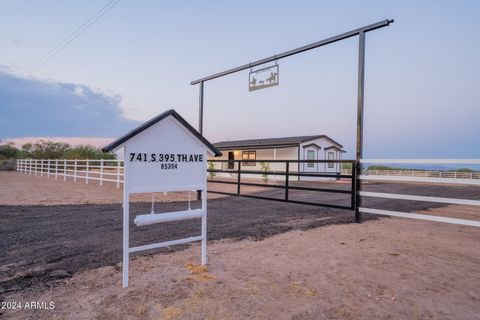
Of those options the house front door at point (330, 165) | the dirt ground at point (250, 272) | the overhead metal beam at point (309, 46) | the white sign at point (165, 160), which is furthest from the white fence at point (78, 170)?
the house front door at point (330, 165)

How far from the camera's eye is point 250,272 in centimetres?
316

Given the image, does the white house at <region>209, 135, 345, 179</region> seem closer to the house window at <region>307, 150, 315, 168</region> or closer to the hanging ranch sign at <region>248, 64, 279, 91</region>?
the house window at <region>307, 150, 315, 168</region>

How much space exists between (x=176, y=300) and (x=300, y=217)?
4754 millimetres

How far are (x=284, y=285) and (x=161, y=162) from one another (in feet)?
6.01

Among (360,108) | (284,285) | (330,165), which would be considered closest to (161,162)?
(284,285)

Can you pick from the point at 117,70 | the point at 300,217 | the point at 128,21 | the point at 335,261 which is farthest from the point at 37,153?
the point at 335,261

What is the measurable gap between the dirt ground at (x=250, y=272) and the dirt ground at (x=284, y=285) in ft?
0.04

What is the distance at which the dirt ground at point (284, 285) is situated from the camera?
2289 millimetres

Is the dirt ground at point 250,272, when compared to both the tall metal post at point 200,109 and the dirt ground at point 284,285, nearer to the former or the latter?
the dirt ground at point 284,285

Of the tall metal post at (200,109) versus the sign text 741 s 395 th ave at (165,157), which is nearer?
the sign text 741 s 395 th ave at (165,157)

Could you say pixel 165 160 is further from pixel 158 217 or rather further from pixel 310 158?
pixel 310 158

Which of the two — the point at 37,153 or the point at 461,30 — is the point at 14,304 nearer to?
the point at 461,30

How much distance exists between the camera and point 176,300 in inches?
97.3

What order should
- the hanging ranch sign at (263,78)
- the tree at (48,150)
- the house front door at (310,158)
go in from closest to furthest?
1. the hanging ranch sign at (263,78)
2. the house front door at (310,158)
3. the tree at (48,150)
